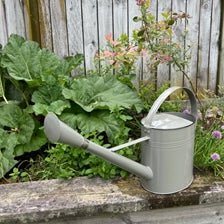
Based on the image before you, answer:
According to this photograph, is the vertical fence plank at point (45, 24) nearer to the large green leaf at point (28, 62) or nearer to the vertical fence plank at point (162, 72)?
the large green leaf at point (28, 62)

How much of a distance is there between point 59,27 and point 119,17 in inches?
13.3

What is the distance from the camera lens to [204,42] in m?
2.03

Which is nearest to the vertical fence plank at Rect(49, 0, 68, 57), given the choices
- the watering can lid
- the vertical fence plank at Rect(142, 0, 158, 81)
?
the vertical fence plank at Rect(142, 0, 158, 81)

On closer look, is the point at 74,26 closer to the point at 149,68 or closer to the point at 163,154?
the point at 149,68

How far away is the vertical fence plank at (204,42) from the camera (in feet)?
6.46

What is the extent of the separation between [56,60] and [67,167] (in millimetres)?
564

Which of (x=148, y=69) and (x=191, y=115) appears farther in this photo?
(x=148, y=69)

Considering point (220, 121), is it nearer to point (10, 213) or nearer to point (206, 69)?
point (206, 69)

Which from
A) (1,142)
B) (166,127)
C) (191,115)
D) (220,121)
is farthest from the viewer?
(220,121)

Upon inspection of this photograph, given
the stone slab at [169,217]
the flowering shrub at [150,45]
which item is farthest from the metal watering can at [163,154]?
the flowering shrub at [150,45]

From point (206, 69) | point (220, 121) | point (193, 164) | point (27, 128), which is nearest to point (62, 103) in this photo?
point (27, 128)

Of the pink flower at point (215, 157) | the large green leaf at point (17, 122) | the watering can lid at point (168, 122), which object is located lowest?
the pink flower at point (215, 157)

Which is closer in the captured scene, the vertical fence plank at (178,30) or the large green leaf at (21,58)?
the large green leaf at (21,58)

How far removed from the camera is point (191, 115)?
1.39m
